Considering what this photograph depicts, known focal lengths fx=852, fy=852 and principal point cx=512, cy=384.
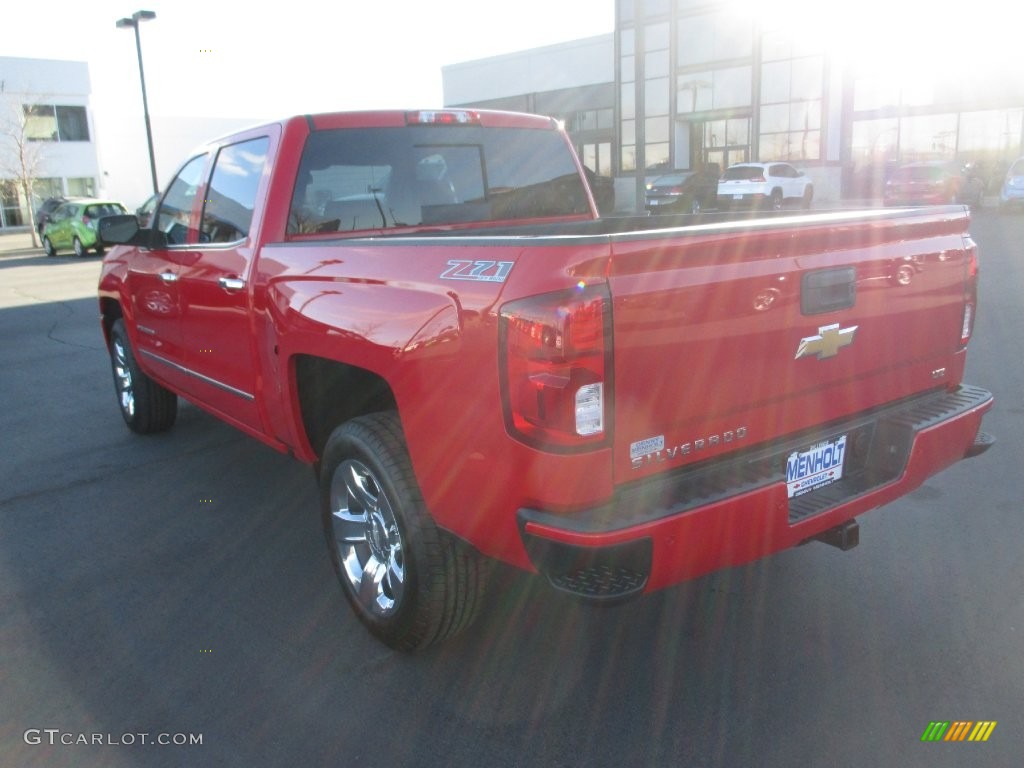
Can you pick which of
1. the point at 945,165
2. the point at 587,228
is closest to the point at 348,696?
the point at 587,228

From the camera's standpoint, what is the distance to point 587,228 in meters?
4.38

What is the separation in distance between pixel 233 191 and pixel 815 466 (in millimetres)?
3110

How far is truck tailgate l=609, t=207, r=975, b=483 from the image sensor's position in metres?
2.43

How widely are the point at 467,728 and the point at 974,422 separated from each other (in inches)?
88.5

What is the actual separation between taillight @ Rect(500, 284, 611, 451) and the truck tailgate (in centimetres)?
6

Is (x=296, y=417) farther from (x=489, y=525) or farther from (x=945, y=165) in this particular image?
(x=945, y=165)

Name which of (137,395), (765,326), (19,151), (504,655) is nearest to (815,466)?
(765,326)

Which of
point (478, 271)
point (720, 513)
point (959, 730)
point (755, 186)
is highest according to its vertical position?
point (755, 186)

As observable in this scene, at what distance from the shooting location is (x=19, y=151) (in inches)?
1294

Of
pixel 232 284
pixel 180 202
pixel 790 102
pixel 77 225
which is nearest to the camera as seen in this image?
pixel 232 284

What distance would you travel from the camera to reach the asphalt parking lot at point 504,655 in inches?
107

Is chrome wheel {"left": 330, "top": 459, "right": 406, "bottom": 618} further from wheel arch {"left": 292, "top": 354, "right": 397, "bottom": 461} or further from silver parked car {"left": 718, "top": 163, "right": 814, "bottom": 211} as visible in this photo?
silver parked car {"left": 718, "top": 163, "right": 814, "bottom": 211}

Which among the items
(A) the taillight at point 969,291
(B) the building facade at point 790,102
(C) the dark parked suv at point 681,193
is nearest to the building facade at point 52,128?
(B) the building facade at point 790,102

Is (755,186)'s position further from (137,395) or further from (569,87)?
(137,395)
